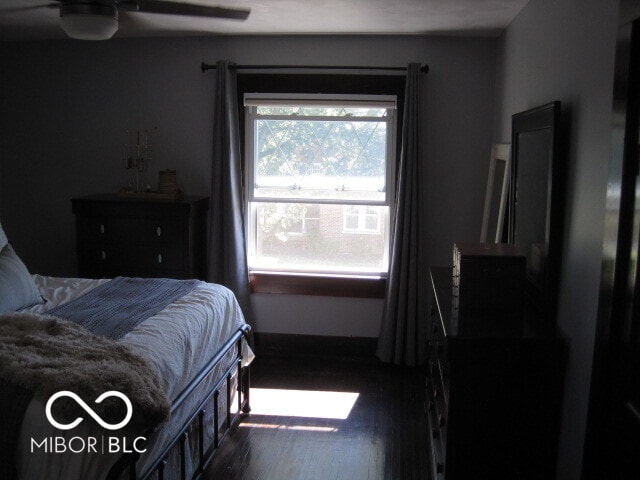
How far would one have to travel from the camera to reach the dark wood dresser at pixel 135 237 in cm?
442

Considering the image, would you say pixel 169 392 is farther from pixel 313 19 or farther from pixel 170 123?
pixel 170 123

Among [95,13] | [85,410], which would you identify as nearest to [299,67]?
[95,13]

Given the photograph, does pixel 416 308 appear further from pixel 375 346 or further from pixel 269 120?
pixel 269 120

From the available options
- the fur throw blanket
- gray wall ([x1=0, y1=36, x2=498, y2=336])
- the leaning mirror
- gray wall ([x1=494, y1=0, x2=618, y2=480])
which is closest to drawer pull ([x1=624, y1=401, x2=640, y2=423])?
gray wall ([x1=494, y1=0, x2=618, y2=480])

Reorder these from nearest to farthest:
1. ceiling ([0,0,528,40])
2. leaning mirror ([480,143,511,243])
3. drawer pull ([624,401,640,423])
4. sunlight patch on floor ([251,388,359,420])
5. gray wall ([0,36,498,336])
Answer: drawer pull ([624,401,640,423]) < ceiling ([0,0,528,40]) < leaning mirror ([480,143,511,243]) < sunlight patch on floor ([251,388,359,420]) < gray wall ([0,36,498,336])

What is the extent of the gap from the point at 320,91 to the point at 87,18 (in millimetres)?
2083

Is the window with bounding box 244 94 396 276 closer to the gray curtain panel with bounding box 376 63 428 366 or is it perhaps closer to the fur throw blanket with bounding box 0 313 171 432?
the gray curtain panel with bounding box 376 63 428 366

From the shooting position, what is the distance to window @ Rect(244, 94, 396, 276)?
4645 mm

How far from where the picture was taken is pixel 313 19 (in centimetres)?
402

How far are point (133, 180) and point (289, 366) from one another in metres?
1.85

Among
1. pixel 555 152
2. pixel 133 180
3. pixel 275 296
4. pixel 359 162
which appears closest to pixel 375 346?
pixel 275 296

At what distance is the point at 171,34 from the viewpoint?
15.0ft

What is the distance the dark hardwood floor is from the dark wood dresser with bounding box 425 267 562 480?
79 centimetres

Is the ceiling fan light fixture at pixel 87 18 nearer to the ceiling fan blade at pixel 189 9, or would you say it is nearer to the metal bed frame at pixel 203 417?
the ceiling fan blade at pixel 189 9
